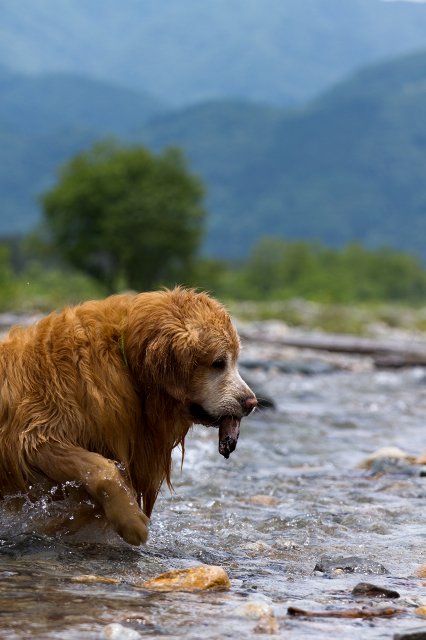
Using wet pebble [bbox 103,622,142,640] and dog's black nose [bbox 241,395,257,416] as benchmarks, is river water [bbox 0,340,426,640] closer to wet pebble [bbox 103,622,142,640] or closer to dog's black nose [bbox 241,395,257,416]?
wet pebble [bbox 103,622,142,640]

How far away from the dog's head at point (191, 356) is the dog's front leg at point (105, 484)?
0.54 metres

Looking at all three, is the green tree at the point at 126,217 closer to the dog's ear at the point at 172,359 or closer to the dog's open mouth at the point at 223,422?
the dog's open mouth at the point at 223,422

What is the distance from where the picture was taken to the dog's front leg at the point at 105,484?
4973 mm

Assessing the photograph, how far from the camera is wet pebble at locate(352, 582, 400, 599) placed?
171 inches

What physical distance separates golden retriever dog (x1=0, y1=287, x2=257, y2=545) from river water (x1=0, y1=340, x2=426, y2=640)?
248 mm

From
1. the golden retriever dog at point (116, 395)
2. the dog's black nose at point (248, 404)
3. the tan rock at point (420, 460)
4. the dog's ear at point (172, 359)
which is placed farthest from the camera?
the tan rock at point (420, 460)

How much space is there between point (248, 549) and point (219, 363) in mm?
955

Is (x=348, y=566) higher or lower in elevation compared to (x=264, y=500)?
lower

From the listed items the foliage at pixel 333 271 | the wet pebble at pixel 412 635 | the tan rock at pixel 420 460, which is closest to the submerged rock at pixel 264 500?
the tan rock at pixel 420 460

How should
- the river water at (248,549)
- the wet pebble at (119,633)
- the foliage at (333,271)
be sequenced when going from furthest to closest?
the foliage at (333,271) < the river water at (248,549) < the wet pebble at (119,633)

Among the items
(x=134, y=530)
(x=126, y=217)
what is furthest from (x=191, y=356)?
(x=126, y=217)

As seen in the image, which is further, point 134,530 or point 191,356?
point 191,356

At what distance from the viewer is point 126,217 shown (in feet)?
160

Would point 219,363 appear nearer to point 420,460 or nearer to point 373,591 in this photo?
point 373,591
